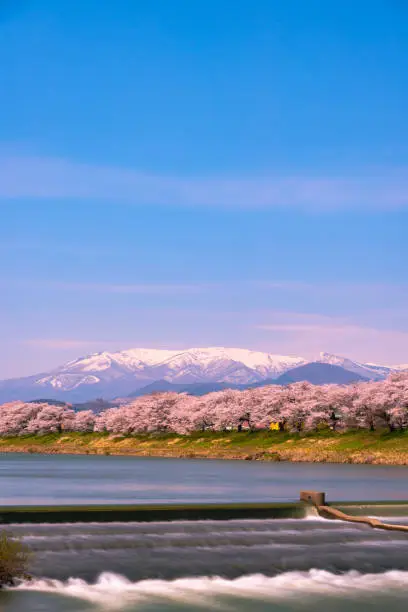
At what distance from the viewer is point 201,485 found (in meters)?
60.4

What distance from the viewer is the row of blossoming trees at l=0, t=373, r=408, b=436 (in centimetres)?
10994

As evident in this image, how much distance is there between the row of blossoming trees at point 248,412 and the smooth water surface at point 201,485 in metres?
26.4

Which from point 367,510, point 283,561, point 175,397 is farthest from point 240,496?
point 175,397

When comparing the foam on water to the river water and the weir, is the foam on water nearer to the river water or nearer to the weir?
the river water

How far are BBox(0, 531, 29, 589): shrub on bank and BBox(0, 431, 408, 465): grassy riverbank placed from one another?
71.7 m

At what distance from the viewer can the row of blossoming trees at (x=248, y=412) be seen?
110 meters

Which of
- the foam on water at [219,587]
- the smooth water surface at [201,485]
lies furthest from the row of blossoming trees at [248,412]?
the foam on water at [219,587]

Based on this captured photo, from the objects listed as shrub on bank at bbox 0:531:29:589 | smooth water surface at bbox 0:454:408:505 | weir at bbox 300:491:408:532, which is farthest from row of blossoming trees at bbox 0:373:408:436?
shrub on bank at bbox 0:531:29:589

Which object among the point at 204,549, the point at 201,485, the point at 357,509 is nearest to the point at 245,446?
the point at 201,485

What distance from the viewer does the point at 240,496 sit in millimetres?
50594

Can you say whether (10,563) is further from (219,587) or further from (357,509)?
(357,509)

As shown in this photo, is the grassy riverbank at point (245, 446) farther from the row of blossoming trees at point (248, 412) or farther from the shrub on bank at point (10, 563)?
the shrub on bank at point (10, 563)

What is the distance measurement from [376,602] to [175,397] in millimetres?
143151

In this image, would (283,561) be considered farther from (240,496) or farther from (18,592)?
(240,496)
